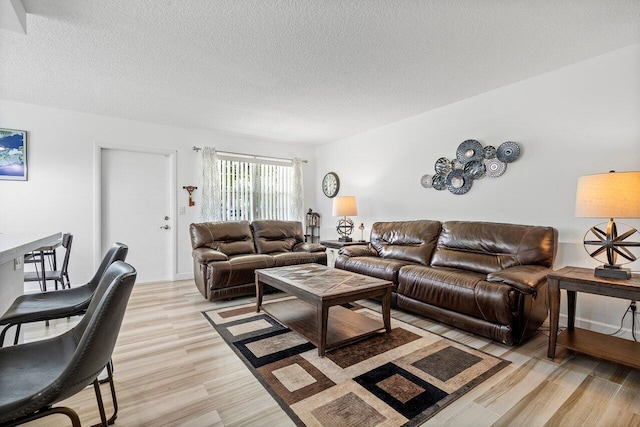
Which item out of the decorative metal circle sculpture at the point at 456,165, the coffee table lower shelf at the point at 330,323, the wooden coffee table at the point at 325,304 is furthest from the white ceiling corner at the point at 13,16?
the decorative metal circle sculpture at the point at 456,165

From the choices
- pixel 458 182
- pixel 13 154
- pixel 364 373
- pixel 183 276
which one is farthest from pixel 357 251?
pixel 13 154

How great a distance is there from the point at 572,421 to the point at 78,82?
4.84m

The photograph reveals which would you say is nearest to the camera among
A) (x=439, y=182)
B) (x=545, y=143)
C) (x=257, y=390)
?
(x=257, y=390)

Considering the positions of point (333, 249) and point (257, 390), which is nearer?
point (257, 390)

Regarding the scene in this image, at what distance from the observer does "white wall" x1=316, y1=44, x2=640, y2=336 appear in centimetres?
254

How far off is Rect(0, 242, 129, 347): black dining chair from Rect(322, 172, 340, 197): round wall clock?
13.8 feet

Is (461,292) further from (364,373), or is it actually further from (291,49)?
(291,49)

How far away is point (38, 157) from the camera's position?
3766 millimetres

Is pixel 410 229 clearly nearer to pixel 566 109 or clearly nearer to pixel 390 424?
pixel 566 109

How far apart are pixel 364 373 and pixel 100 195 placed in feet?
14.0

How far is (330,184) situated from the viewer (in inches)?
228

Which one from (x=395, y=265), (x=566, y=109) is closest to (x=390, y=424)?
(x=395, y=265)

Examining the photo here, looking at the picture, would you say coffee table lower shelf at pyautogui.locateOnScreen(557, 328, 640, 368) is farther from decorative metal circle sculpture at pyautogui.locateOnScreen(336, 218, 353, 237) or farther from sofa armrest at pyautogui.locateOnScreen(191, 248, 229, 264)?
sofa armrest at pyautogui.locateOnScreen(191, 248, 229, 264)

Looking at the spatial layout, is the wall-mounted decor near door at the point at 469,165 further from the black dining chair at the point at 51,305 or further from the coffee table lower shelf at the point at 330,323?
the black dining chair at the point at 51,305
